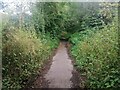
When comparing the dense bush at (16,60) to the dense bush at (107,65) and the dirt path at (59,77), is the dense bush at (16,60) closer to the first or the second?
the dirt path at (59,77)

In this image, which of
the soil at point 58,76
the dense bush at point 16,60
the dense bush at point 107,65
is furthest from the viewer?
the soil at point 58,76

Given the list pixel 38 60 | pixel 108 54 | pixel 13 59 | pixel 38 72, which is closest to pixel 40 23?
pixel 38 60

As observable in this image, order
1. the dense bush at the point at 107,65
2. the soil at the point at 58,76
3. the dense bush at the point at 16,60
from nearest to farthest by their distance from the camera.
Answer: the dense bush at the point at 107,65 → the dense bush at the point at 16,60 → the soil at the point at 58,76

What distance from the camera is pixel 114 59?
4535 mm

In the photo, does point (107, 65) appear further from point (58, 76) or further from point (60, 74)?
point (60, 74)

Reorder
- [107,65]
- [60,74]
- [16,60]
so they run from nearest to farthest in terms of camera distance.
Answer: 1. [107,65]
2. [16,60]
3. [60,74]

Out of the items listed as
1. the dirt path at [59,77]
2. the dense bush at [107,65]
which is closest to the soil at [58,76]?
the dirt path at [59,77]

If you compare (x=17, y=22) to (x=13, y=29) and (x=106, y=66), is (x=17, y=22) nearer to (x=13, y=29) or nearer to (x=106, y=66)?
(x=13, y=29)

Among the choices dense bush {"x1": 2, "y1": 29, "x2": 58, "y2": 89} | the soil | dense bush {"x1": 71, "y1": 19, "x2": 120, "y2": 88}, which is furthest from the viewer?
the soil

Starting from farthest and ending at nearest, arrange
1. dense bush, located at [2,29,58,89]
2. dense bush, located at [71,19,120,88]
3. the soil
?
the soil
dense bush, located at [2,29,58,89]
dense bush, located at [71,19,120,88]

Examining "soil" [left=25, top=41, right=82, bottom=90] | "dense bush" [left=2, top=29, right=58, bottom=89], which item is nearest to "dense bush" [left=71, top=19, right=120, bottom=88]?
"soil" [left=25, top=41, right=82, bottom=90]

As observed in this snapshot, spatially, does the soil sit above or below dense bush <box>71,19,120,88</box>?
below

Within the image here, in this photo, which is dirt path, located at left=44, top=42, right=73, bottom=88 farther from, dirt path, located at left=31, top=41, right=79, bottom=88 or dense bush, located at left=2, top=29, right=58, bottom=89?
dense bush, located at left=2, top=29, right=58, bottom=89

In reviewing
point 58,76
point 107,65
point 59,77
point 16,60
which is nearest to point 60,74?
point 58,76
